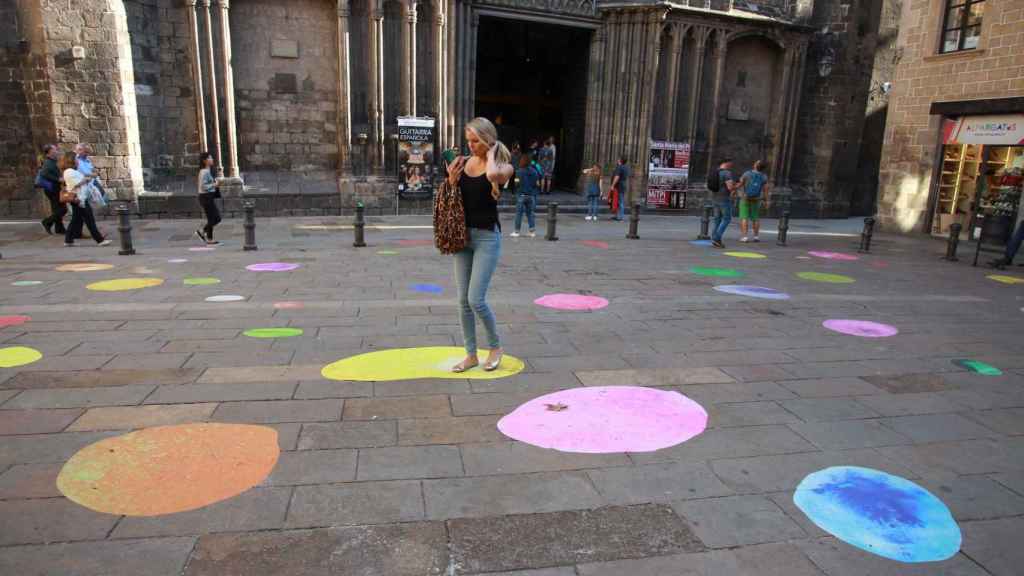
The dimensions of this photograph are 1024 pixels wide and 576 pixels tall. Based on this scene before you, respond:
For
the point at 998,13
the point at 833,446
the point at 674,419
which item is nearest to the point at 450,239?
the point at 674,419

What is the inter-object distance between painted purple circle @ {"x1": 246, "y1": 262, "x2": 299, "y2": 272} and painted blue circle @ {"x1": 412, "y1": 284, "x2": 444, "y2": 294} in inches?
88.4

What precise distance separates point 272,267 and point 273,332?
3616 mm

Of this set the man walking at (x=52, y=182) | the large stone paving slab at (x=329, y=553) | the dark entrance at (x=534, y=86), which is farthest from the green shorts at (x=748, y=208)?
the man walking at (x=52, y=182)

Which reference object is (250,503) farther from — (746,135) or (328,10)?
(746,135)

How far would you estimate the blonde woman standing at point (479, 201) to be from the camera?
434 centimetres

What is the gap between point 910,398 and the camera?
15.1 feet

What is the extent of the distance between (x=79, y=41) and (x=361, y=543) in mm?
14896

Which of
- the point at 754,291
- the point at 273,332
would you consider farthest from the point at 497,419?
the point at 754,291

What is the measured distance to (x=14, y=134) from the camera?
1440 cm

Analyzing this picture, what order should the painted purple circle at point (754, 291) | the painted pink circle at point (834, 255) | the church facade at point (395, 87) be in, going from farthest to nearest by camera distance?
1. the church facade at point (395, 87)
2. the painted pink circle at point (834, 255)
3. the painted purple circle at point (754, 291)

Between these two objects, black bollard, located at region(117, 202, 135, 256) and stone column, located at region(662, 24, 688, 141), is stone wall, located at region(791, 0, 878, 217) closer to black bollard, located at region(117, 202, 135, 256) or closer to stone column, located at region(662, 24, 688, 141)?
stone column, located at region(662, 24, 688, 141)

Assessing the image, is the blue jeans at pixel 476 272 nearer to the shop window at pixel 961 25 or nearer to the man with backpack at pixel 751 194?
the man with backpack at pixel 751 194

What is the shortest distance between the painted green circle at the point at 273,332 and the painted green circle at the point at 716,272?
615 cm

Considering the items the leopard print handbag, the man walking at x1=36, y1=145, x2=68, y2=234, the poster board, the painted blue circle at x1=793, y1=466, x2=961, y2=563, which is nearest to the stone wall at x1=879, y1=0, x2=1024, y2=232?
the poster board
